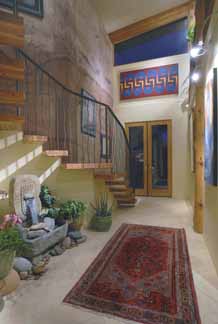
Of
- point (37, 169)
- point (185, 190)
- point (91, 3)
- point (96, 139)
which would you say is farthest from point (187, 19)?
point (37, 169)

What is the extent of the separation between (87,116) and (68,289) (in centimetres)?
385

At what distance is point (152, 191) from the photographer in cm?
667

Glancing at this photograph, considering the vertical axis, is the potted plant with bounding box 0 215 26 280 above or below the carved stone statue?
below

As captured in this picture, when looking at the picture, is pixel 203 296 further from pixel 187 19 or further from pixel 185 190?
pixel 187 19

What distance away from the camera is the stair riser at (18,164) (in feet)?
9.34

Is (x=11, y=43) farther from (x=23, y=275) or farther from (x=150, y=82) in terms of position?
(x=150, y=82)

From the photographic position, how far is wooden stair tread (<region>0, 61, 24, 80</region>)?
240cm

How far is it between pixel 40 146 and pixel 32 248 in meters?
1.56

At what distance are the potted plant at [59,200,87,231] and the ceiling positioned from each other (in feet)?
17.7

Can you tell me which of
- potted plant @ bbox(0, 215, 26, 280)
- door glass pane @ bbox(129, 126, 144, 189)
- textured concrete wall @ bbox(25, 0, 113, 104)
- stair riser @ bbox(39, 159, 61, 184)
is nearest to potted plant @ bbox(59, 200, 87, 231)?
stair riser @ bbox(39, 159, 61, 184)

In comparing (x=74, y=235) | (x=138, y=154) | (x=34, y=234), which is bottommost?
(x=74, y=235)

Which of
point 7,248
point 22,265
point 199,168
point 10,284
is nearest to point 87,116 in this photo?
point 199,168

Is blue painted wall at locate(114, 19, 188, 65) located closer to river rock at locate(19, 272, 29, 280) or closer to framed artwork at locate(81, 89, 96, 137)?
framed artwork at locate(81, 89, 96, 137)

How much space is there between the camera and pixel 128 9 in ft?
18.5
